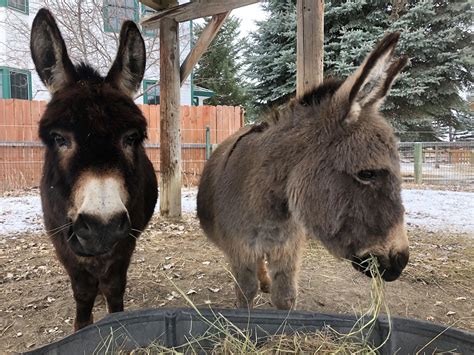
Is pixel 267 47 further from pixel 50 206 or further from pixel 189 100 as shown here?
pixel 50 206

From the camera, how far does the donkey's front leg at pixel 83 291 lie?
2406 millimetres

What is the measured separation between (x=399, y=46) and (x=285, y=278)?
11586 mm

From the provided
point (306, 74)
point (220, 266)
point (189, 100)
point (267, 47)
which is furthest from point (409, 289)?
point (189, 100)

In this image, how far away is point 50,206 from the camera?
2.30m

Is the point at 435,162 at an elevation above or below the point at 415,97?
below

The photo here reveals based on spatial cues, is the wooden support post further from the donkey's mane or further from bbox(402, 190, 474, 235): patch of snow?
bbox(402, 190, 474, 235): patch of snow

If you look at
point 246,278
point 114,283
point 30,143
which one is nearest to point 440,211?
point 246,278

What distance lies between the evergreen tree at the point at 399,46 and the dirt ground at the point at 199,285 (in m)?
8.02

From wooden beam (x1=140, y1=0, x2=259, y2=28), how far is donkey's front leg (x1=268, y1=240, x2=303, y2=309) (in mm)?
4024

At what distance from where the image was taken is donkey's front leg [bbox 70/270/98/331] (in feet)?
7.89

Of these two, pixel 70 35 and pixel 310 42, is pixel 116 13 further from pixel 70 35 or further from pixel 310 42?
pixel 310 42

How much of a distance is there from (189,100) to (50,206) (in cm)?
1537

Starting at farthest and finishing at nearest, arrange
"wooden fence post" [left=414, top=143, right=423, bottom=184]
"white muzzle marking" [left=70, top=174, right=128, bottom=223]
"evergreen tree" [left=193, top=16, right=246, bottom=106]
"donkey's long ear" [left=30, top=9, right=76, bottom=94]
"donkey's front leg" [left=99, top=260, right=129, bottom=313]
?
"evergreen tree" [left=193, top=16, right=246, bottom=106], "wooden fence post" [left=414, top=143, right=423, bottom=184], "donkey's front leg" [left=99, top=260, right=129, bottom=313], "donkey's long ear" [left=30, top=9, right=76, bottom=94], "white muzzle marking" [left=70, top=174, right=128, bottom=223]

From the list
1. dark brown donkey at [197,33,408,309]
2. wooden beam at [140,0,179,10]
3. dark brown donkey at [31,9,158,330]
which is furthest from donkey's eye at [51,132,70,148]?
wooden beam at [140,0,179,10]
